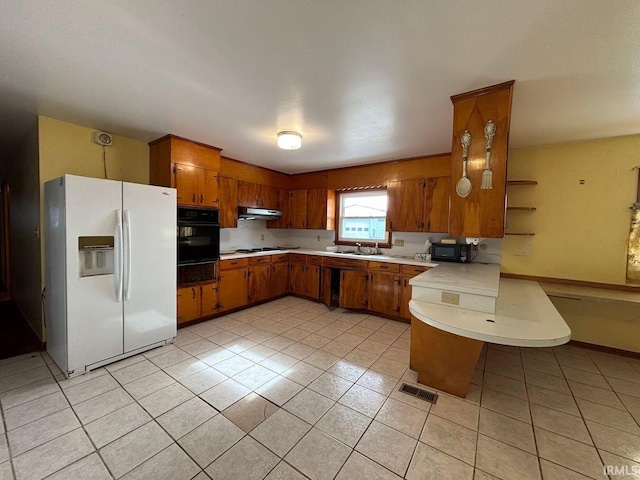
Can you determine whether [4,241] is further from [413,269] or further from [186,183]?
[413,269]

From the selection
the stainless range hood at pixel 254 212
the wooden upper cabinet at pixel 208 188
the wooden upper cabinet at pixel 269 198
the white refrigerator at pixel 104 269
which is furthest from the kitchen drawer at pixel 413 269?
the white refrigerator at pixel 104 269

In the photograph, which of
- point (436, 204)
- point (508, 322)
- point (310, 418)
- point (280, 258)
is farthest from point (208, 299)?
point (436, 204)

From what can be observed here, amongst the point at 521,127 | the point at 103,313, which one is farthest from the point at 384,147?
the point at 103,313

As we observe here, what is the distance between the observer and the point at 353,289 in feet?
13.8

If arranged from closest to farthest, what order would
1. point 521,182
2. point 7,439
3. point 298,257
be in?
point 7,439
point 521,182
point 298,257

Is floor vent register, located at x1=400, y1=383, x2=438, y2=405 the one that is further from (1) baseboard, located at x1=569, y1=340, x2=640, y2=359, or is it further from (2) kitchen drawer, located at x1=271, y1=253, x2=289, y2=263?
(2) kitchen drawer, located at x1=271, y1=253, x2=289, y2=263

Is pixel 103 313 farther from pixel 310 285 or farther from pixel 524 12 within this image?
pixel 524 12

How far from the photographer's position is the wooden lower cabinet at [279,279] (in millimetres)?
4773

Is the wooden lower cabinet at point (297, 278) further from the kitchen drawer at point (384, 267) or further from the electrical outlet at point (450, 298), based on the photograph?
the electrical outlet at point (450, 298)

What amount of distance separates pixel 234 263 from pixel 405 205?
2.89 m

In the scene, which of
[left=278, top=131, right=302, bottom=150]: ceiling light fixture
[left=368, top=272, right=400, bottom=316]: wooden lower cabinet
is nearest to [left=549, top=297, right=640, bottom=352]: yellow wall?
[left=368, top=272, right=400, bottom=316]: wooden lower cabinet

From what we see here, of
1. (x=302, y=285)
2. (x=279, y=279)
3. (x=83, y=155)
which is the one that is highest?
(x=83, y=155)

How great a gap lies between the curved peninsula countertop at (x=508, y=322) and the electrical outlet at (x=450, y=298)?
0.21 feet

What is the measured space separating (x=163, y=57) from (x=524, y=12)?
6.88 feet
